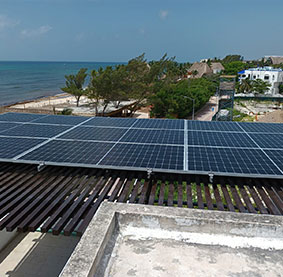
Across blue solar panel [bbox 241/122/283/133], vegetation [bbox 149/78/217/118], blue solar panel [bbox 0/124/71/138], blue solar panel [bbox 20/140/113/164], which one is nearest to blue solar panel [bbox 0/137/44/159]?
blue solar panel [bbox 20/140/113/164]

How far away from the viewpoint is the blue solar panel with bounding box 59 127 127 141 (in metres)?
10.0

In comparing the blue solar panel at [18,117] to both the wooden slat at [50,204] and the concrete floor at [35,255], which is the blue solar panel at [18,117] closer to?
the concrete floor at [35,255]

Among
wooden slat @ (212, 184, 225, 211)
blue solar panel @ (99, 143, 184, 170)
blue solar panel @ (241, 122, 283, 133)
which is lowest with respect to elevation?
wooden slat @ (212, 184, 225, 211)

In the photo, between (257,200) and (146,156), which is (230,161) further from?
(146,156)

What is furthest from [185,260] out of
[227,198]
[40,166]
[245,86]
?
[245,86]

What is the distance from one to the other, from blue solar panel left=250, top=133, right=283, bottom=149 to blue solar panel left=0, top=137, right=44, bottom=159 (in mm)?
8375

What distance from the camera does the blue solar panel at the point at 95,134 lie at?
33.0ft

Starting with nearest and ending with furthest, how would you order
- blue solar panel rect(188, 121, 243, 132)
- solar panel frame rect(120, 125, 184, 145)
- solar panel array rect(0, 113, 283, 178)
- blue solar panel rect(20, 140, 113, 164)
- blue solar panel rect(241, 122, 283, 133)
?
solar panel array rect(0, 113, 283, 178), blue solar panel rect(20, 140, 113, 164), solar panel frame rect(120, 125, 184, 145), blue solar panel rect(241, 122, 283, 133), blue solar panel rect(188, 121, 243, 132)

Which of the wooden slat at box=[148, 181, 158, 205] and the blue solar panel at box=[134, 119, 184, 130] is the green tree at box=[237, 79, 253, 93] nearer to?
the blue solar panel at box=[134, 119, 184, 130]

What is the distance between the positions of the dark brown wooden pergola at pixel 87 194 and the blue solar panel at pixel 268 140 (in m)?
2.19

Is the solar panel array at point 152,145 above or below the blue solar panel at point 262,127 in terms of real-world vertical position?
above

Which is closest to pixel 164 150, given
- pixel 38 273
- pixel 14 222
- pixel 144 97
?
pixel 14 222

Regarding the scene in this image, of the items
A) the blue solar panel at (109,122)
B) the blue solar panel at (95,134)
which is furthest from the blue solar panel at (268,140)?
the blue solar panel at (109,122)

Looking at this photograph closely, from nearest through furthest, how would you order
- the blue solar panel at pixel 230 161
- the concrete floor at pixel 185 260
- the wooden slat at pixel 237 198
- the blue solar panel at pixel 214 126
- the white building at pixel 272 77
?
the concrete floor at pixel 185 260 → the wooden slat at pixel 237 198 → the blue solar panel at pixel 230 161 → the blue solar panel at pixel 214 126 → the white building at pixel 272 77
